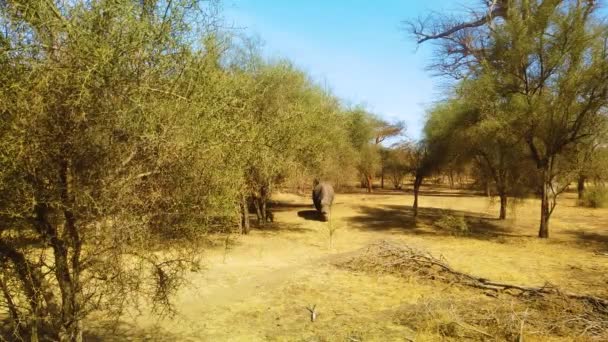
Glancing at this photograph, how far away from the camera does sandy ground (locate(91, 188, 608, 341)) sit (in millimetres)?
7762

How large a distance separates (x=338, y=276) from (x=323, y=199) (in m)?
10.2

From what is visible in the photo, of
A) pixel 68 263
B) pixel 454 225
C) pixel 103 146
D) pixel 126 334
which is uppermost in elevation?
pixel 103 146

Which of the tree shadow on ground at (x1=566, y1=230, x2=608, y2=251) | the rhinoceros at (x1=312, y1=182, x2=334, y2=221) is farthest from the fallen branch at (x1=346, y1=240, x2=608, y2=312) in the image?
the rhinoceros at (x1=312, y1=182, x2=334, y2=221)

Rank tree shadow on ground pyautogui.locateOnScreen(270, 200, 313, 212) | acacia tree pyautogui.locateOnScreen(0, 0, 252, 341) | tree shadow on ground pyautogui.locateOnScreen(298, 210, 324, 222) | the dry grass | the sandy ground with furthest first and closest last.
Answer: tree shadow on ground pyautogui.locateOnScreen(270, 200, 313, 212)
tree shadow on ground pyautogui.locateOnScreen(298, 210, 324, 222)
the sandy ground
the dry grass
acacia tree pyautogui.locateOnScreen(0, 0, 252, 341)

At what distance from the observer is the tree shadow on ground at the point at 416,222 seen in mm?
19531

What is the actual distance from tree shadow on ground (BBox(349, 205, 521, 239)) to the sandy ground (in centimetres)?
5

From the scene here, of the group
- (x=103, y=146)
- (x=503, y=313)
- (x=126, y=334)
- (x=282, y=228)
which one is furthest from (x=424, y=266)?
(x=103, y=146)

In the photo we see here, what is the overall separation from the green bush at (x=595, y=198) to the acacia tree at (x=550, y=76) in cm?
978

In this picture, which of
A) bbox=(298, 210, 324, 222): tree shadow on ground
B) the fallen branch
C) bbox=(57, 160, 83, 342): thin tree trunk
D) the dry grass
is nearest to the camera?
bbox=(57, 160, 83, 342): thin tree trunk

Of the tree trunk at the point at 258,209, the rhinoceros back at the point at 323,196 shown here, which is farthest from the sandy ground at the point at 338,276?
the rhinoceros back at the point at 323,196

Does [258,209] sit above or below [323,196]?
below

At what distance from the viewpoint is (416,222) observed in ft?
73.3

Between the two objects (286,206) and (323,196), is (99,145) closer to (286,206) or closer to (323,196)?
(323,196)

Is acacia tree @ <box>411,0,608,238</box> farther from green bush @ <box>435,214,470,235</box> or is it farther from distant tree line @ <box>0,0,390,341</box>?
distant tree line @ <box>0,0,390,341</box>
